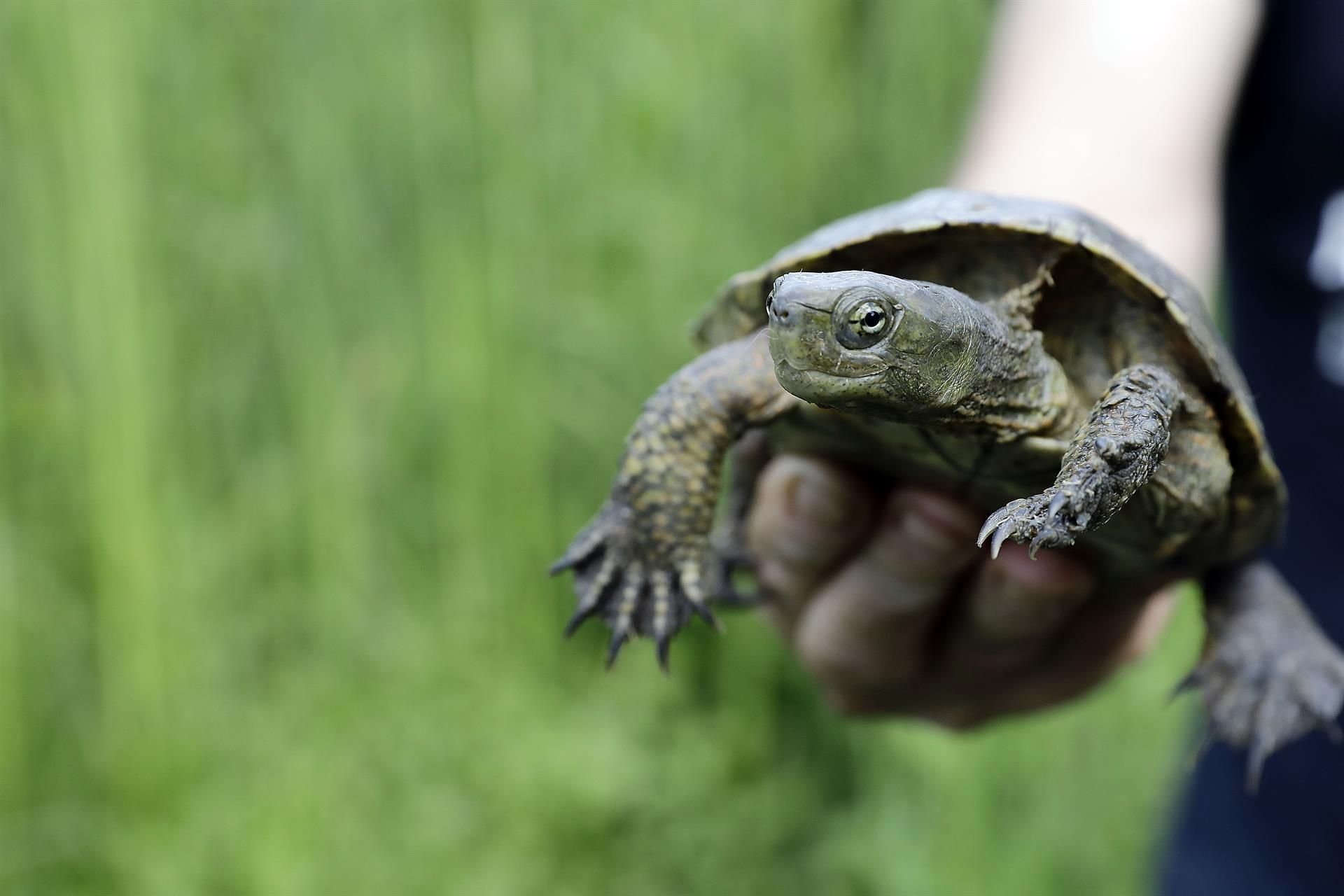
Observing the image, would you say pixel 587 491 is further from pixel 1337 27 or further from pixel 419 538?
pixel 1337 27

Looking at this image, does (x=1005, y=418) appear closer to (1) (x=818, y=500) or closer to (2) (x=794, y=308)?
(2) (x=794, y=308)

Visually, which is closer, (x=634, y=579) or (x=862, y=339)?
(x=862, y=339)

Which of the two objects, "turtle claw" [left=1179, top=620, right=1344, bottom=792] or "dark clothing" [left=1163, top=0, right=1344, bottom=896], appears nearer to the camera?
"turtle claw" [left=1179, top=620, right=1344, bottom=792]

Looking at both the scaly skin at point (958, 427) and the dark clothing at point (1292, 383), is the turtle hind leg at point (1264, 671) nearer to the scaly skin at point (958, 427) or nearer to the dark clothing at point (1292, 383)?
the scaly skin at point (958, 427)

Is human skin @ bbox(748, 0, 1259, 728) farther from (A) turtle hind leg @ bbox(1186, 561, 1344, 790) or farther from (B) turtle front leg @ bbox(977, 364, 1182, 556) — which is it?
(B) turtle front leg @ bbox(977, 364, 1182, 556)

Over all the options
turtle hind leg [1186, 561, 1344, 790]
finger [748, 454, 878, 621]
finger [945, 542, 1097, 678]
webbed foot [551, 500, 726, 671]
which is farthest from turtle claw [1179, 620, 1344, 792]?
webbed foot [551, 500, 726, 671]

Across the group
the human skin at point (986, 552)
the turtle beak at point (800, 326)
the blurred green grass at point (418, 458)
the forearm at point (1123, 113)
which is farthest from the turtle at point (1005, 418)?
the blurred green grass at point (418, 458)

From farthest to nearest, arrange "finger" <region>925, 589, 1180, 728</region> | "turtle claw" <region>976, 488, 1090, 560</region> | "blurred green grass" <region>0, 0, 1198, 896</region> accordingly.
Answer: "blurred green grass" <region>0, 0, 1198, 896</region> → "finger" <region>925, 589, 1180, 728</region> → "turtle claw" <region>976, 488, 1090, 560</region>

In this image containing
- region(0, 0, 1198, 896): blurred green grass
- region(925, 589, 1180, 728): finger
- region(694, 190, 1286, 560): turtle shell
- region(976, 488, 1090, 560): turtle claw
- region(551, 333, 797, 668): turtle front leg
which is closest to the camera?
region(976, 488, 1090, 560): turtle claw

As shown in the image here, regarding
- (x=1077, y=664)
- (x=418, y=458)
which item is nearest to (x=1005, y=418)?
(x=1077, y=664)

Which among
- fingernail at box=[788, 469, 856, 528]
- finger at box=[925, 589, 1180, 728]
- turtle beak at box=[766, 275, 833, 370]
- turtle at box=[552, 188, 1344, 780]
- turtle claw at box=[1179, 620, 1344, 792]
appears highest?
turtle beak at box=[766, 275, 833, 370]
